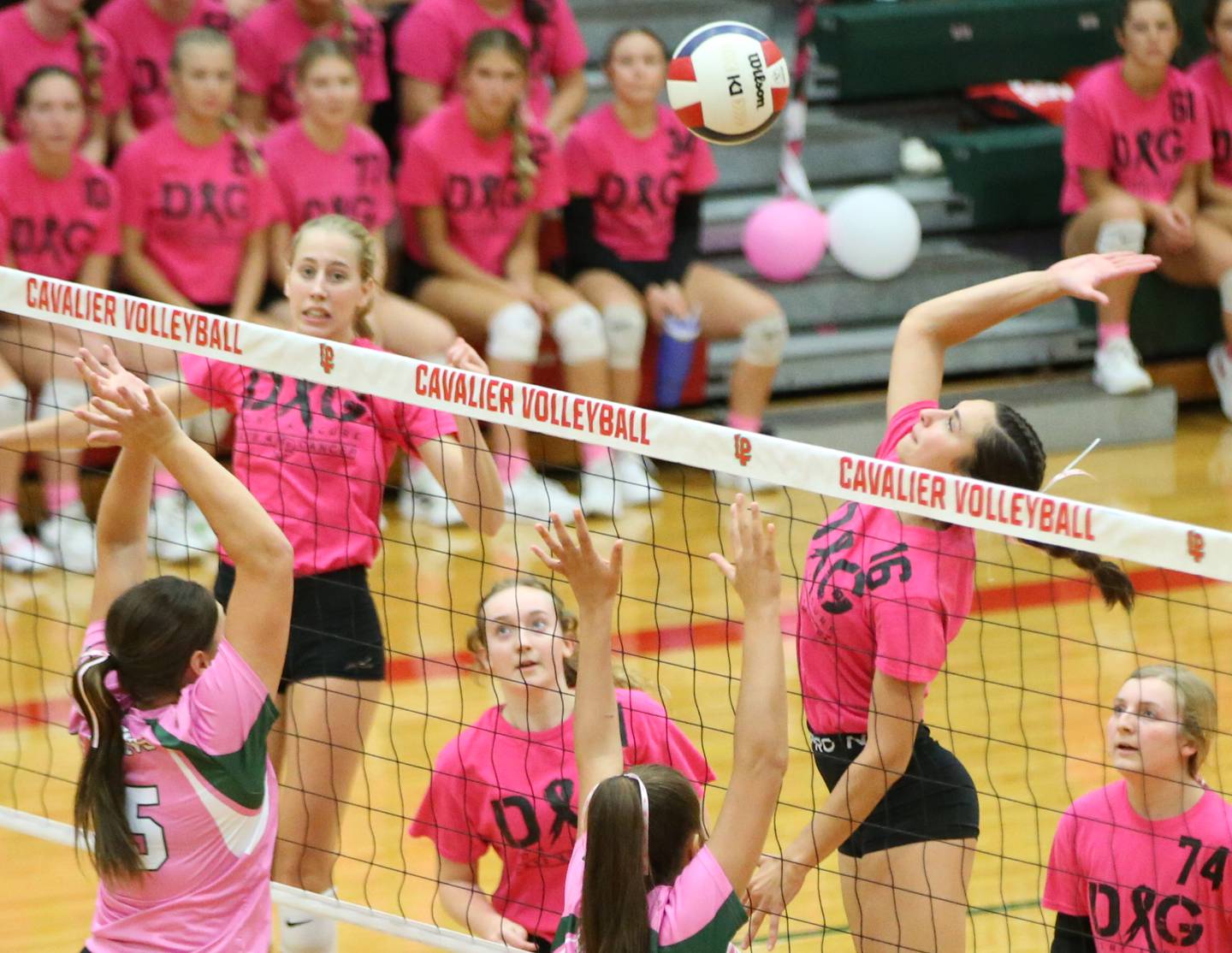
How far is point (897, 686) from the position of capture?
3609 millimetres

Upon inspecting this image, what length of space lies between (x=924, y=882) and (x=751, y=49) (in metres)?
3.03

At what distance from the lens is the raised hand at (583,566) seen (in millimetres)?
3133

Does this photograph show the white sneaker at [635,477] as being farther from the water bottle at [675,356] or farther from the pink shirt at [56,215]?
the pink shirt at [56,215]

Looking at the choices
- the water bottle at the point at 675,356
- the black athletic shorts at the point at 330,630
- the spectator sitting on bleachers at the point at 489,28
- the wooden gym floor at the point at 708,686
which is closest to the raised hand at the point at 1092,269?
the wooden gym floor at the point at 708,686

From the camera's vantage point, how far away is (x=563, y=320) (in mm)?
8211

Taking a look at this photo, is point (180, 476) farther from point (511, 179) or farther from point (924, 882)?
point (511, 179)

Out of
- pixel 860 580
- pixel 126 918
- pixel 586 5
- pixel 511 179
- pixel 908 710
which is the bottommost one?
pixel 126 918

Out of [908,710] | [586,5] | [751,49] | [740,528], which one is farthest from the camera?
[586,5]

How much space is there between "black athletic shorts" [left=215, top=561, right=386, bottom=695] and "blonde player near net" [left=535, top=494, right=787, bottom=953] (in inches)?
51.3

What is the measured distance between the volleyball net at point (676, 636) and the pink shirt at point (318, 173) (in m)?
1.35

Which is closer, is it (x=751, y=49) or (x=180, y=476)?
(x=180, y=476)

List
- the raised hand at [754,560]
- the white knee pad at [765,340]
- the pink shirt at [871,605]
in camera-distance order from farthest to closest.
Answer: the white knee pad at [765,340] < the pink shirt at [871,605] < the raised hand at [754,560]

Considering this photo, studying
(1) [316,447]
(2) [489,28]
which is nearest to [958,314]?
(1) [316,447]

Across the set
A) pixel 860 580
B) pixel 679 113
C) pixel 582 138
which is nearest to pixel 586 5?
pixel 582 138
